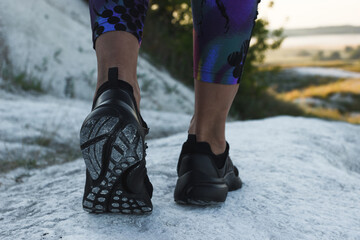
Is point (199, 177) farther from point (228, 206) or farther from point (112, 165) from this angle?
point (112, 165)

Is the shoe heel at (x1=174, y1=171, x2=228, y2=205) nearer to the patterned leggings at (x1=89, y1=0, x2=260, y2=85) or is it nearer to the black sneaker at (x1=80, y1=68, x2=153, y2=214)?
the black sneaker at (x1=80, y1=68, x2=153, y2=214)

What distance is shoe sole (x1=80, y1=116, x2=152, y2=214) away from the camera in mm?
1138

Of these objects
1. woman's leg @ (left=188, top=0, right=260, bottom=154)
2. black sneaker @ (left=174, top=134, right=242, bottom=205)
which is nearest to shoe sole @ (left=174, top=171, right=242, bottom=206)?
black sneaker @ (left=174, top=134, right=242, bottom=205)

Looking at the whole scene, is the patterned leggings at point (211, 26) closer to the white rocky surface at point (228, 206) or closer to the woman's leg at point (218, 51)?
the woman's leg at point (218, 51)

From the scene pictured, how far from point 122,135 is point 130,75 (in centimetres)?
28

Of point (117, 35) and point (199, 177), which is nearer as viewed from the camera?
point (117, 35)

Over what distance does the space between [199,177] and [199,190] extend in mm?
53

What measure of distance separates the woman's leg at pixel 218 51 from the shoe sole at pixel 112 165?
38cm

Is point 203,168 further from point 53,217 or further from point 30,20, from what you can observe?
point 30,20

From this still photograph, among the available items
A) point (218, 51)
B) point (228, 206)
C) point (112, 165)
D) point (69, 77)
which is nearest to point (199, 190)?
point (228, 206)

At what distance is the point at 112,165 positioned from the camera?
119 centimetres

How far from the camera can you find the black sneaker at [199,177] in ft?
4.82

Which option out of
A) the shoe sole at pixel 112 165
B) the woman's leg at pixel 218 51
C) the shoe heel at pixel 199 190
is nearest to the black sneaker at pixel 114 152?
the shoe sole at pixel 112 165

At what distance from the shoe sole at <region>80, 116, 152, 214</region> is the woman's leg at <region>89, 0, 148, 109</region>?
0.76ft
